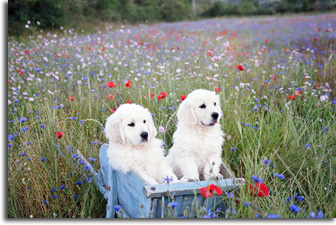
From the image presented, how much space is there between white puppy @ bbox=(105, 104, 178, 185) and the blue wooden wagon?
0.10 m

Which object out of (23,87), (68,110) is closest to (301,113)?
(68,110)

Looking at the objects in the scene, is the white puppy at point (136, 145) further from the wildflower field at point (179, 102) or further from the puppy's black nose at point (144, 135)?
the wildflower field at point (179, 102)

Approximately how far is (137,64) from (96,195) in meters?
2.21

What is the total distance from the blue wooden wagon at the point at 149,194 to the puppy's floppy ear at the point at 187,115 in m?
0.43

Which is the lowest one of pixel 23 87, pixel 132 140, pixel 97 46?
pixel 132 140

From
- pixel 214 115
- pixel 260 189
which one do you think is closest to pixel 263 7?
pixel 214 115

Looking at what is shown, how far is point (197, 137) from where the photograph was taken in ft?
8.09

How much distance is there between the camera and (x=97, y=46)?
15.2ft

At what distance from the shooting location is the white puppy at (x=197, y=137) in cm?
241

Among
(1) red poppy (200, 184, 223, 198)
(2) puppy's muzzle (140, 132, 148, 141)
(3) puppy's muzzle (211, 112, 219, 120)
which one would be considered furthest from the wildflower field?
(2) puppy's muzzle (140, 132, 148, 141)

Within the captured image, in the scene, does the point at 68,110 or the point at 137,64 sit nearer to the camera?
the point at 68,110

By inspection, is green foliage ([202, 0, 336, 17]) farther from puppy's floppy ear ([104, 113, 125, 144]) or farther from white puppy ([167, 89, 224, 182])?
puppy's floppy ear ([104, 113, 125, 144])

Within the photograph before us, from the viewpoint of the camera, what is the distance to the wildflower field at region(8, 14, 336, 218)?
262 cm

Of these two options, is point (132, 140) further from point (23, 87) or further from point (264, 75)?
point (264, 75)
